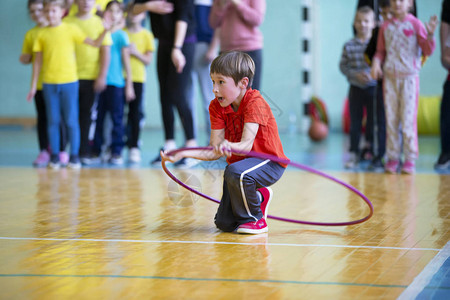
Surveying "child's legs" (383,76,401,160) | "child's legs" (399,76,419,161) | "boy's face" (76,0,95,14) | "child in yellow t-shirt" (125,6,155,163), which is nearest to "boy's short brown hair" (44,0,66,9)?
"boy's face" (76,0,95,14)

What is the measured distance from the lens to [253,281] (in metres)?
1.84

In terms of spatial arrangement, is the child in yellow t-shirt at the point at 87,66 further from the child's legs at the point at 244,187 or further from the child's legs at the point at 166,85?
the child's legs at the point at 244,187

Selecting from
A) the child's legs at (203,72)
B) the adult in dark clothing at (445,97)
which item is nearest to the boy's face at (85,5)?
the child's legs at (203,72)

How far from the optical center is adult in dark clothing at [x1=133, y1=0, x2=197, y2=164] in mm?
5008

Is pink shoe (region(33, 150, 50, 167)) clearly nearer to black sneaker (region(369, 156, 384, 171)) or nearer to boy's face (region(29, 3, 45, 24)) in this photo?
boy's face (region(29, 3, 45, 24))

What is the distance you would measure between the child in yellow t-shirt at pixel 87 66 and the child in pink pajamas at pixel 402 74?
229cm

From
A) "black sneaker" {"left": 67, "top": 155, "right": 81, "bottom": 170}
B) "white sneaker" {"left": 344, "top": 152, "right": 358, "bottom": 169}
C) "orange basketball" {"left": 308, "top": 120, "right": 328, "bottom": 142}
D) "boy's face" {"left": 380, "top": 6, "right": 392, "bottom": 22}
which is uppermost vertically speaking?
"boy's face" {"left": 380, "top": 6, "right": 392, "bottom": 22}

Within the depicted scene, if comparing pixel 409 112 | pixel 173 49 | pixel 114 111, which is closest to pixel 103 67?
pixel 114 111

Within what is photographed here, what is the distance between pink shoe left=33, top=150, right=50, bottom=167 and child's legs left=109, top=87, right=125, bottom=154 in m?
0.57

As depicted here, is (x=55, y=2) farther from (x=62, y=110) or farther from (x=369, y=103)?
(x=369, y=103)

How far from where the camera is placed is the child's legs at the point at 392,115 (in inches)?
Result: 189

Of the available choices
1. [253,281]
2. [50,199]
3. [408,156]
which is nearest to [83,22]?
[50,199]

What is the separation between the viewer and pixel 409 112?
186 inches

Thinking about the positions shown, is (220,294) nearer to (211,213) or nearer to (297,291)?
(297,291)
